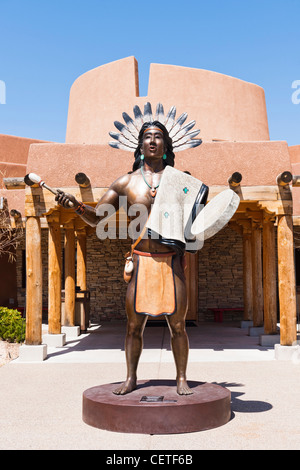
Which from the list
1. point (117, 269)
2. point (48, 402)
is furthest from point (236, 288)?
point (48, 402)

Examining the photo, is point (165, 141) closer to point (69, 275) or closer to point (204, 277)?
point (69, 275)

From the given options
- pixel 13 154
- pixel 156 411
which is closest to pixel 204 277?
pixel 13 154

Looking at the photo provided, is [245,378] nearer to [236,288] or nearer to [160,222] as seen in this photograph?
[160,222]

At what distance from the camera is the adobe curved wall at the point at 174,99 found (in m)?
14.8

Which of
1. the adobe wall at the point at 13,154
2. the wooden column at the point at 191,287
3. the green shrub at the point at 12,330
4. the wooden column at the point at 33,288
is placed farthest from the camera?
the adobe wall at the point at 13,154

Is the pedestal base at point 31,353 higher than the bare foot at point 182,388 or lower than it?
lower

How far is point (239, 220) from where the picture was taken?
12023mm

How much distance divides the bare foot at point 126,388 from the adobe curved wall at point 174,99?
1084 centimetres

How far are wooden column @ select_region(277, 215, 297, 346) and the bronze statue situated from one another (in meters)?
4.02

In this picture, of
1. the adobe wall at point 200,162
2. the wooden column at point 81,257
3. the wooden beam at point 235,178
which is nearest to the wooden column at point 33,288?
the adobe wall at point 200,162

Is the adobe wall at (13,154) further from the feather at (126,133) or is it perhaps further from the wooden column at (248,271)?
the feather at (126,133)

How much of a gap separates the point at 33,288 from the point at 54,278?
1195 mm
